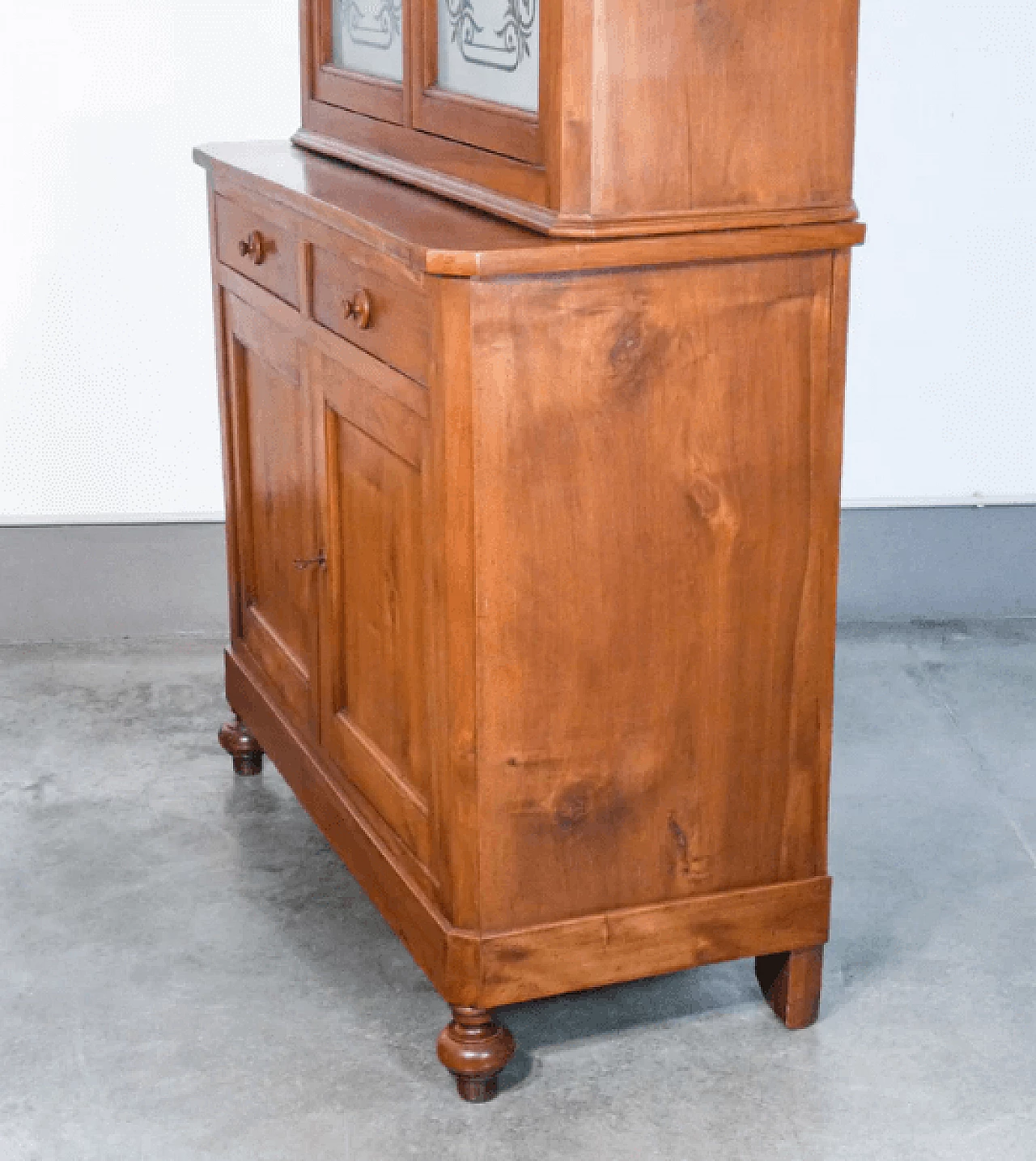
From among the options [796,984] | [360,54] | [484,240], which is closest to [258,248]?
[360,54]

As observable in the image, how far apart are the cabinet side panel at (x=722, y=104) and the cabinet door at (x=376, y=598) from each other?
0.41 meters

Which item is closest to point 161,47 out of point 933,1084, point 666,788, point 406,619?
point 406,619

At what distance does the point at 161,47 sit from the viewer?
146 inches

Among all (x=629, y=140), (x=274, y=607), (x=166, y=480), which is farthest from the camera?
(x=166, y=480)

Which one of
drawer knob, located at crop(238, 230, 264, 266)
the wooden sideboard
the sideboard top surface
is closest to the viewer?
the sideboard top surface

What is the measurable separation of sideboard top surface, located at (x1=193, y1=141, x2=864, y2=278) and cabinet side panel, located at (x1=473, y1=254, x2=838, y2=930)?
0.10 ft

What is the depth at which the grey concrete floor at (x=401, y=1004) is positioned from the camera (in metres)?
2.29

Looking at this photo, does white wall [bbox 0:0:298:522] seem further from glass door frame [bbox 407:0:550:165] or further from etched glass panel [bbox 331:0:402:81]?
glass door frame [bbox 407:0:550:165]

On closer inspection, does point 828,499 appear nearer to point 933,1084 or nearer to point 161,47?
point 933,1084

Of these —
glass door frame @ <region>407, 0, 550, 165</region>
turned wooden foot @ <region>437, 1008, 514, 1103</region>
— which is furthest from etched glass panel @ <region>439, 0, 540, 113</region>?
turned wooden foot @ <region>437, 1008, 514, 1103</region>

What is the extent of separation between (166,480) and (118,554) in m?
0.20

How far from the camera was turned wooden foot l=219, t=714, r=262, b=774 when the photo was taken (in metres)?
3.34

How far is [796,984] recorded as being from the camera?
249cm

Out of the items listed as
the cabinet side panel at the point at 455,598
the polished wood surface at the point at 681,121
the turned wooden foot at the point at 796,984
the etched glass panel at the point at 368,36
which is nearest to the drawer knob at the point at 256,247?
the etched glass panel at the point at 368,36
